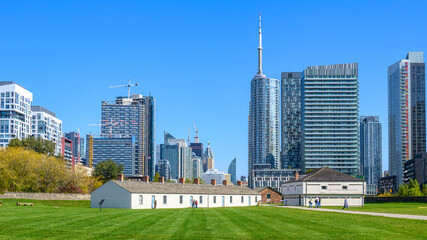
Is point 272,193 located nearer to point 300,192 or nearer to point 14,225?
point 300,192

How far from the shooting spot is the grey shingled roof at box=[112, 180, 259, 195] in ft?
256

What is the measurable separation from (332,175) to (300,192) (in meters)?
7.06

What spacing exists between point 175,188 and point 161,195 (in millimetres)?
6603

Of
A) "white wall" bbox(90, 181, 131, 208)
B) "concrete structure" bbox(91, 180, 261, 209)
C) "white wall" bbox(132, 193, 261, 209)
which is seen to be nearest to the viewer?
"white wall" bbox(90, 181, 131, 208)

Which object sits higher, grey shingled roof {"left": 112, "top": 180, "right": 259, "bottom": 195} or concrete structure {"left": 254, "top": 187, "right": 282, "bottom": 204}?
grey shingled roof {"left": 112, "top": 180, "right": 259, "bottom": 195}

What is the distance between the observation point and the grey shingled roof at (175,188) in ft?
256

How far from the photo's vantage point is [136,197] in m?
75.2

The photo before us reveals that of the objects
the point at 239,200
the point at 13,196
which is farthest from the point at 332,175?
the point at 13,196

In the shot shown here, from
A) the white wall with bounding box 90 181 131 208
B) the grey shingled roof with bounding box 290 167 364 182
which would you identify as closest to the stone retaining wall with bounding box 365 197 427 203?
the grey shingled roof with bounding box 290 167 364 182

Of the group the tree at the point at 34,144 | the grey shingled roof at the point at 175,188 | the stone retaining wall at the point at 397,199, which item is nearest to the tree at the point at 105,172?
the tree at the point at 34,144

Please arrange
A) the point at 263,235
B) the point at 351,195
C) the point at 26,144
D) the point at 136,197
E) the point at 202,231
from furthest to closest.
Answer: the point at 26,144
the point at 351,195
the point at 136,197
the point at 202,231
the point at 263,235

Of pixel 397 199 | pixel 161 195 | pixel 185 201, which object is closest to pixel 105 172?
pixel 185 201

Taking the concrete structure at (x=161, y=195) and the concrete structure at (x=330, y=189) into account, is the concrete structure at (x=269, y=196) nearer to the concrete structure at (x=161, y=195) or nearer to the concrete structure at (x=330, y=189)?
the concrete structure at (x=161, y=195)

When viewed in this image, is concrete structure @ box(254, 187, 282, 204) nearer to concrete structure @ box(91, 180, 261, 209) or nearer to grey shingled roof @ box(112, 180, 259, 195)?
grey shingled roof @ box(112, 180, 259, 195)
